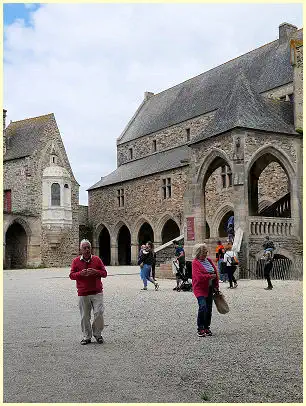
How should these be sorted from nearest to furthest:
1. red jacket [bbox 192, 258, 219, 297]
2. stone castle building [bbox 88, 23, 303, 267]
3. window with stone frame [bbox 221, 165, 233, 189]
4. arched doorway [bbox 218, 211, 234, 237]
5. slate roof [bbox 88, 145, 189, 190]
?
red jacket [bbox 192, 258, 219, 297] → stone castle building [bbox 88, 23, 303, 267] → arched doorway [bbox 218, 211, 234, 237] → window with stone frame [bbox 221, 165, 233, 189] → slate roof [bbox 88, 145, 189, 190]

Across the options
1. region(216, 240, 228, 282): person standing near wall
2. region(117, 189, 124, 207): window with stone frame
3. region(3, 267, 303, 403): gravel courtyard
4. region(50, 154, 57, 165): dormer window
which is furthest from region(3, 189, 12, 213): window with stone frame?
region(3, 267, 303, 403): gravel courtyard

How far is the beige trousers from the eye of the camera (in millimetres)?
7755

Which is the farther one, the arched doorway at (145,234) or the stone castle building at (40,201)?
the arched doorway at (145,234)

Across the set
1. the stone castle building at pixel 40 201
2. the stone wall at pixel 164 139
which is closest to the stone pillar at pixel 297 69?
the stone wall at pixel 164 139

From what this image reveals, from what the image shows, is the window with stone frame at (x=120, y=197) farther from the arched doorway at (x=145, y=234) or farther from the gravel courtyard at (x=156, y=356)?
the gravel courtyard at (x=156, y=356)

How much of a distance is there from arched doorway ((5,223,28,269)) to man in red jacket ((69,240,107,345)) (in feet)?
93.0

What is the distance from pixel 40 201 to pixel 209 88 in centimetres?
1327

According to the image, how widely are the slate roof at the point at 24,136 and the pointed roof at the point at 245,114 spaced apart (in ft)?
57.3

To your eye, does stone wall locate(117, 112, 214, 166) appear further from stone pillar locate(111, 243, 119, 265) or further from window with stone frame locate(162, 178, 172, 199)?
stone pillar locate(111, 243, 119, 265)

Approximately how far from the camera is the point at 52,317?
10297mm

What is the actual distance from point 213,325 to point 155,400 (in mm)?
4480

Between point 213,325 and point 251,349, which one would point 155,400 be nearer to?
point 251,349

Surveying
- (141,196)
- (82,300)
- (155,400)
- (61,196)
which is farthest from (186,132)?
(155,400)

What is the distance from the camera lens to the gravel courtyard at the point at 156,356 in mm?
5121
